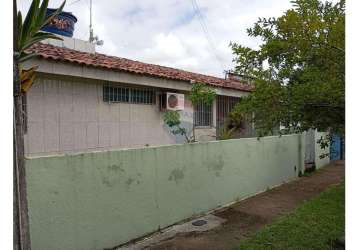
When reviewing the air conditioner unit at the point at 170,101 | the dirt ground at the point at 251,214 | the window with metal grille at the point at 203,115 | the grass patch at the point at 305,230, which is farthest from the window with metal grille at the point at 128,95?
the grass patch at the point at 305,230

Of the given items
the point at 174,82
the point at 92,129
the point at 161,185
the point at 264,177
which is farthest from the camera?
the point at 264,177

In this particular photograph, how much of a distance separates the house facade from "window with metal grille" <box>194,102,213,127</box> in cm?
36

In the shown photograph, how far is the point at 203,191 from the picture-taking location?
6820 mm

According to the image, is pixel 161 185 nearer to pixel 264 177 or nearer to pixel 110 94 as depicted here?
pixel 110 94

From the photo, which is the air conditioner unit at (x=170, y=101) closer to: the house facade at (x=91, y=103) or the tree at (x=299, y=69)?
the house facade at (x=91, y=103)

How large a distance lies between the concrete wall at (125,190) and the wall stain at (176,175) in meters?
0.01

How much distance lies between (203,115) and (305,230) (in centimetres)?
483

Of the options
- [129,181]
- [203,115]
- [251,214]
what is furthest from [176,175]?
[203,115]

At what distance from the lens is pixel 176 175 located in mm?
6156

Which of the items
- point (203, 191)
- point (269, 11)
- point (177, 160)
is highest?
point (269, 11)

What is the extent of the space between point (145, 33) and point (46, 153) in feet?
26.0

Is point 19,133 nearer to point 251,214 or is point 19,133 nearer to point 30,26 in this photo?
point 30,26

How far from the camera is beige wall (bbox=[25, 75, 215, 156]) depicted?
18.9 ft
